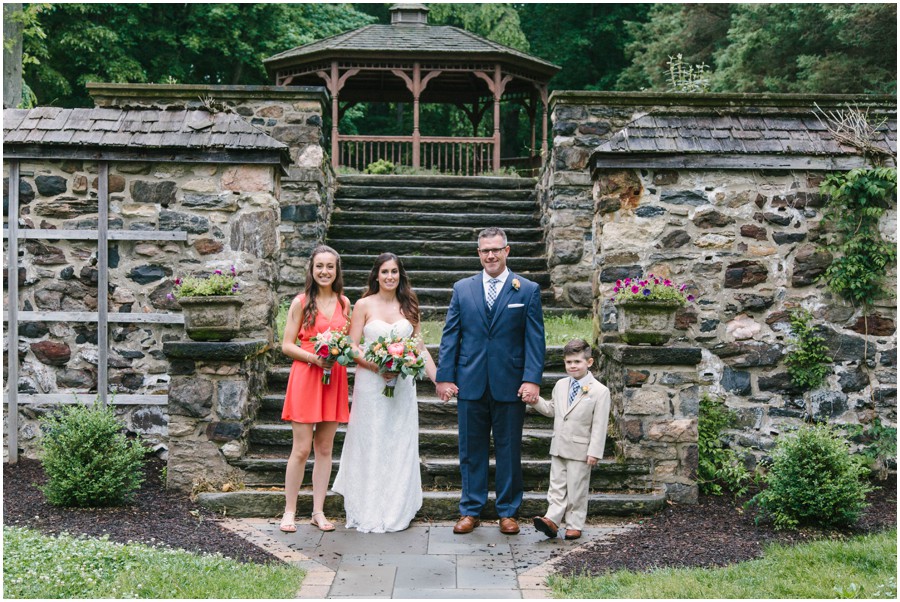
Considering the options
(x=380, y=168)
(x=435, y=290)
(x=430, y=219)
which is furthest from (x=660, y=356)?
(x=380, y=168)

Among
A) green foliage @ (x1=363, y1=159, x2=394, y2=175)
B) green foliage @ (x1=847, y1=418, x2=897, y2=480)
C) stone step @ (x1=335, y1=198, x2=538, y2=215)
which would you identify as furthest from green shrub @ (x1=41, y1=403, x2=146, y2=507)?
green foliage @ (x1=363, y1=159, x2=394, y2=175)

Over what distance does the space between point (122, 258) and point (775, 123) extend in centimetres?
569

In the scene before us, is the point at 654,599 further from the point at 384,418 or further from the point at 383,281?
the point at 383,281

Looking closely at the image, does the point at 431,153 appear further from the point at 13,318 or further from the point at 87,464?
the point at 87,464

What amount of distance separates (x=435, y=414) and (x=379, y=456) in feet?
3.97

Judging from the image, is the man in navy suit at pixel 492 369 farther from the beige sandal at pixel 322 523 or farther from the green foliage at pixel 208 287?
the green foliage at pixel 208 287

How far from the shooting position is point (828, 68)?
1580 cm

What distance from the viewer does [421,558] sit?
15.4 ft

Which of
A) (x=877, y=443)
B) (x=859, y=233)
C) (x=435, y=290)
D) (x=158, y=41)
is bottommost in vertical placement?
(x=877, y=443)

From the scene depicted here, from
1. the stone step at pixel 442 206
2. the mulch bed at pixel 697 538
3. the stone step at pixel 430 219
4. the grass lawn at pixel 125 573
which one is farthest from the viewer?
the stone step at pixel 442 206

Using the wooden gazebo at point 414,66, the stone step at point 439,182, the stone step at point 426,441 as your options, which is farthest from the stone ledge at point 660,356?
the wooden gazebo at point 414,66

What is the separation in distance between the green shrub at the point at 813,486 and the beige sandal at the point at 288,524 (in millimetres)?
3025

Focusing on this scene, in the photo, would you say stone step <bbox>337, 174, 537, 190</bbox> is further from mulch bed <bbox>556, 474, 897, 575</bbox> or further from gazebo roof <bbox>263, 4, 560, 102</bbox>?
mulch bed <bbox>556, 474, 897, 575</bbox>

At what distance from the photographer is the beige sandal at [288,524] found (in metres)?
5.17
